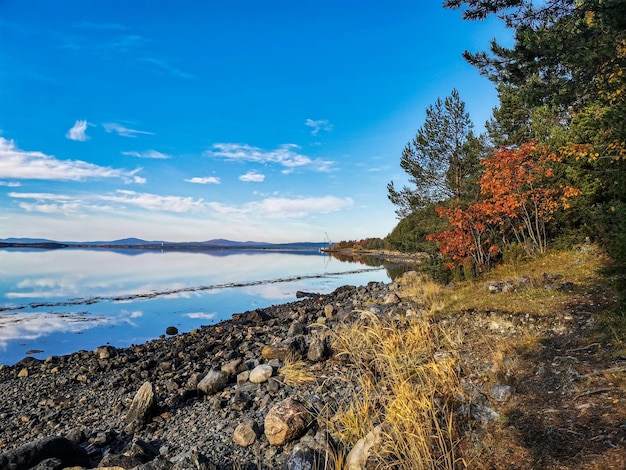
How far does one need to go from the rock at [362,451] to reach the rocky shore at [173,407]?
0.27 meters

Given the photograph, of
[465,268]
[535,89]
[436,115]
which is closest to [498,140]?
[436,115]

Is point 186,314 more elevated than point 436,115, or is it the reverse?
point 436,115

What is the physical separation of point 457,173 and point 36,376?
68.3 feet

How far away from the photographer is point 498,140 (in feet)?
85.7

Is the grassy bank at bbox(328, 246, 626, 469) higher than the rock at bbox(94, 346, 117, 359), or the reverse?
the grassy bank at bbox(328, 246, 626, 469)

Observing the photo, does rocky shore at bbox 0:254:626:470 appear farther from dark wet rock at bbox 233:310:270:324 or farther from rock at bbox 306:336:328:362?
dark wet rock at bbox 233:310:270:324

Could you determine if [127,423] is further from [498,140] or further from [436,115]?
[498,140]

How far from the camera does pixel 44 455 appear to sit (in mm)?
4941

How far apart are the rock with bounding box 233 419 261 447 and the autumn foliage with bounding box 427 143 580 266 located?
12.8 meters

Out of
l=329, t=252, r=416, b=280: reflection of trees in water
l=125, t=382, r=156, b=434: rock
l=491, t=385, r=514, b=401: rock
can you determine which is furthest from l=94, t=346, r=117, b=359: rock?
l=329, t=252, r=416, b=280: reflection of trees in water

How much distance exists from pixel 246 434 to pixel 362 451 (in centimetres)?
170

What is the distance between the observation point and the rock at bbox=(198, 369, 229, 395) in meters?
7.17

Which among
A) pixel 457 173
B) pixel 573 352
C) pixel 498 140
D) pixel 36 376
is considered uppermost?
pixel 498 140

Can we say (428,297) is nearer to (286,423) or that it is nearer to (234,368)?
(234,368)
